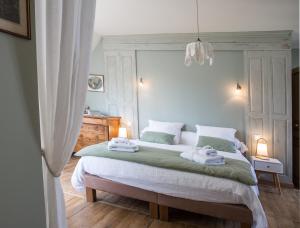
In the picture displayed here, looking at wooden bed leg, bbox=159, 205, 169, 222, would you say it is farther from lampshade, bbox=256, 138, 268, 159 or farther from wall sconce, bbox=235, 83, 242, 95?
wall sconce, bbox=235, 83, 242, 95

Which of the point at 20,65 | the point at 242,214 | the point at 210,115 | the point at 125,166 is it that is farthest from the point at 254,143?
the point at 20,65

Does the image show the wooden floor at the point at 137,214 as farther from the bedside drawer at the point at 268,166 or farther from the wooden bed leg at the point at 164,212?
the bedside drawer at the point at 268,166

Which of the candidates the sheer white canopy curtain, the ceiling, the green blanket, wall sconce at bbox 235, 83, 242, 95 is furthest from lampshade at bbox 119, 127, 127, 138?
the sheer white canopy curtain

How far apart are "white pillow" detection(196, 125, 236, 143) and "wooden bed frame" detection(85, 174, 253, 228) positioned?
1.58m

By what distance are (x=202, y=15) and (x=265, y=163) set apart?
8.15 ft

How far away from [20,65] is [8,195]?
1.90 feet

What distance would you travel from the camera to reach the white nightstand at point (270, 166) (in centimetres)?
346

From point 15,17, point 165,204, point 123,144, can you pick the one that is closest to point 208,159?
point 165,204

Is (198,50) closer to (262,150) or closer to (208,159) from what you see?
(208,159)

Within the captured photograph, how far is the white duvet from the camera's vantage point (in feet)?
7.45

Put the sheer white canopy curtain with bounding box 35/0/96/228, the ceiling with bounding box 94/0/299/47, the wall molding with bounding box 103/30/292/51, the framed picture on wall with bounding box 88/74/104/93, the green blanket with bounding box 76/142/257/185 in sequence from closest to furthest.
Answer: the sheer white canopy curtain with bounding box 35/0/96/228 < the green blanket with bounding box 76/142/257/185 < the ceiling with bounding box 94/0/299/47 < the wall molding with bounding box 103/30/292/51 < the framed picture on wall with bounding box 88/74/104/93

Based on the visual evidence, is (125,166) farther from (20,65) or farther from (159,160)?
(20,65)

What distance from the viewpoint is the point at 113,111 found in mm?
5168

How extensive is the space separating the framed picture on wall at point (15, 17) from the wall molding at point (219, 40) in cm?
354
